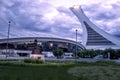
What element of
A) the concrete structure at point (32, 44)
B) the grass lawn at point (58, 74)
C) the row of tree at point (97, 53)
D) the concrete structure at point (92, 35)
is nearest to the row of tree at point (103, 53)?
the row of tree at point (97, 53)

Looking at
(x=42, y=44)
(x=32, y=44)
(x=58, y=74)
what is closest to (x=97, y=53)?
(x=32, y=44)

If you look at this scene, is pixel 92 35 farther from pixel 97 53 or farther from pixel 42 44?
pixel 97 53

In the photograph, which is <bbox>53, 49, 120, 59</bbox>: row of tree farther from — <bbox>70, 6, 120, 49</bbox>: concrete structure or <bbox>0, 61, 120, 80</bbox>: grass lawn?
<bbox>0, 61, 120, 80</bbox>: grass lawn

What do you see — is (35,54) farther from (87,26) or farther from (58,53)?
(87,26)

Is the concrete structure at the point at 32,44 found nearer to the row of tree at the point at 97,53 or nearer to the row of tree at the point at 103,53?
the row of tree at the point at 97,53

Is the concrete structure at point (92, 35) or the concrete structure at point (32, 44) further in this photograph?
the concrete structure at point (92, 35)

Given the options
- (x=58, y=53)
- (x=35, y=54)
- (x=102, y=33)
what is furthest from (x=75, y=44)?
(x=35, y=54)

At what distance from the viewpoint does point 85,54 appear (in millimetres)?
69062

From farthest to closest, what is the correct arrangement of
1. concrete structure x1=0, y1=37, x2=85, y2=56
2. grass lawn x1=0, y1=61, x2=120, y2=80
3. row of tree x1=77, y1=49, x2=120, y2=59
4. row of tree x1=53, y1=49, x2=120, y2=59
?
concrete structure x1=0, y1=37, x2=85, y2=56
row of tree x1=53, y1=49, x2=120, y2=59
row of tree x1=77, y1=49, x2=120, y2=59
grass lawn x1=0, y1=61, x2=120, y2=80

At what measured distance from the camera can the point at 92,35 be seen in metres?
105

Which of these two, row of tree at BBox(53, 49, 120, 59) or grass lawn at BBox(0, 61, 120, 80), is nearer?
grass lawn at BBox(0, 61, 120, 80)

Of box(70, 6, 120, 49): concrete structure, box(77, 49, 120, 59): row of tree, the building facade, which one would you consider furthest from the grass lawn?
box(70, 6, 120, 49): concrete structure

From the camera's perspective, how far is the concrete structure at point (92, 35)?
10100 centimetres

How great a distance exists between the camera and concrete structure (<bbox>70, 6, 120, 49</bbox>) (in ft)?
331
